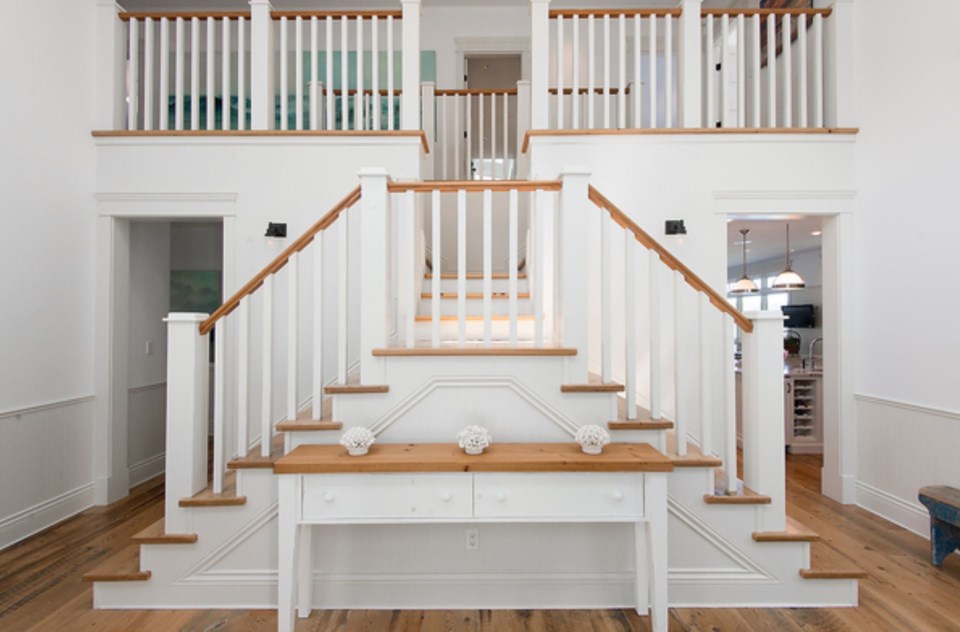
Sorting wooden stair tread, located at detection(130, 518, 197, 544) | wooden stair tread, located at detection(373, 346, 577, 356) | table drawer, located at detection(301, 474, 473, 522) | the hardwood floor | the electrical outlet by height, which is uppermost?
wooden stair tread, located at detection(373, 346, 577, 356)

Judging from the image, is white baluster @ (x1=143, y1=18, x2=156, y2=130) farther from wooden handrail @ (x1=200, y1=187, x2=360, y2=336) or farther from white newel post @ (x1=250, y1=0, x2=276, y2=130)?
wooden handrail @ (x1=200, y1=187, x2=360, y2=336)

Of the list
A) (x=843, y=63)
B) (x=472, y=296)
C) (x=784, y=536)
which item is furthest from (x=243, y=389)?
(x=843, y=63)

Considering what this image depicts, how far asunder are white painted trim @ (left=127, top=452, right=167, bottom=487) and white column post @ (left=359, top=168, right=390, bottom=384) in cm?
290

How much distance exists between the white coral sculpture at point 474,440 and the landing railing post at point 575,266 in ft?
Result: 1.73

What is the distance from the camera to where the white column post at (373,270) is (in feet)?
7.68

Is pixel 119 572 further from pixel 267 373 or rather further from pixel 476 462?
pixel 476 462

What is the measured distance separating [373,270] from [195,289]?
388cm

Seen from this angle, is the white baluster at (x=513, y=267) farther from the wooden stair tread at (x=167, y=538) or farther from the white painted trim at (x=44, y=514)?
the white painted trim at (x=44, y=514)

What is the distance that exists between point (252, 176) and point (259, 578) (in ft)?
8.86

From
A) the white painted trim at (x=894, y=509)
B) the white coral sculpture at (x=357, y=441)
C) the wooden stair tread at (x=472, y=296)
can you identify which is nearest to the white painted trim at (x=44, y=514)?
the white coral sculpture at (x=357, y=441)

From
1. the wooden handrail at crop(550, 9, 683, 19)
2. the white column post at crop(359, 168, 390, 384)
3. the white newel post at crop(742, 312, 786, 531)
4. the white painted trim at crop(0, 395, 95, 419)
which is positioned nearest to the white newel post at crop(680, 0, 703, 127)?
the wooden handrail at crop(550, 9, 683, 19)

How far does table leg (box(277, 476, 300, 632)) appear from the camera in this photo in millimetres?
1975

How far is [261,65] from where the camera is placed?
3678mm

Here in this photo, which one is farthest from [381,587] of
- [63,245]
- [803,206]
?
[803,206]
